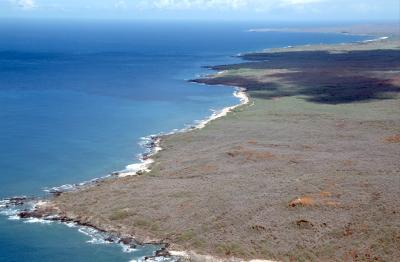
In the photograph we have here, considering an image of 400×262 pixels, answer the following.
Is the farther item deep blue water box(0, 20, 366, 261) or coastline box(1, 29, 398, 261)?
coastline box(1, 29, 398, 261)

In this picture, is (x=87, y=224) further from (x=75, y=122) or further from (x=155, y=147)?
(x=75, y=122)

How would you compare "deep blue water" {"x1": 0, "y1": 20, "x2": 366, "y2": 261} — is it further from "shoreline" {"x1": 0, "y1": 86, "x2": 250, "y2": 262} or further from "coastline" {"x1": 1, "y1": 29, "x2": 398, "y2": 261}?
"coastline" {"x1": 1, "y1": 29, "x2": 398, "y2": 261}

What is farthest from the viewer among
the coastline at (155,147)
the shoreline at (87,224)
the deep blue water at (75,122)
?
the coastline at (155,147)

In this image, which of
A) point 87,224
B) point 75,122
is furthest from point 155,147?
point 87,224

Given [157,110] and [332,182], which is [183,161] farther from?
[157,110]

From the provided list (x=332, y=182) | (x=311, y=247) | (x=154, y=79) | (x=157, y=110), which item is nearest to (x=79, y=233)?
(x=311, y=247)

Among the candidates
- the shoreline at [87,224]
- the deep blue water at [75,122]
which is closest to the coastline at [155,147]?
the shoreline at [87,224]

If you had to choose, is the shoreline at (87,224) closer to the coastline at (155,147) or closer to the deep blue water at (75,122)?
the coastline at (155,147)

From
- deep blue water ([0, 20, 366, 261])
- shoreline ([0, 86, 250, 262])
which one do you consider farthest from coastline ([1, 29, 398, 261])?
deep blue water ([0, 20, 366, 261])

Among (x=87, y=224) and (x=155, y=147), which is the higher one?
(x=155, y=147)

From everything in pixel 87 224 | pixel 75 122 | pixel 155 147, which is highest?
pixel 75 122

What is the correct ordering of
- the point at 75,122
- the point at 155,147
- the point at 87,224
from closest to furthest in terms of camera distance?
the point at 87,224
the point at 155,147
the point at 75,122
